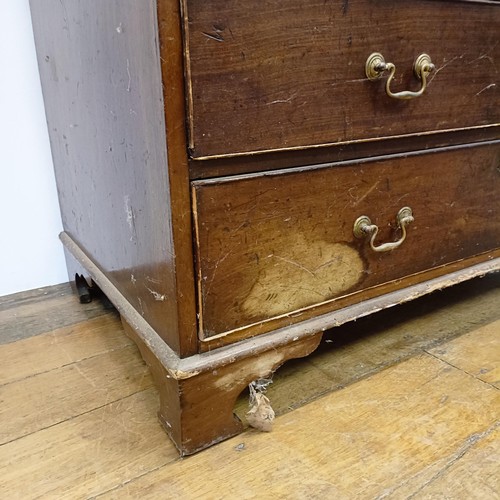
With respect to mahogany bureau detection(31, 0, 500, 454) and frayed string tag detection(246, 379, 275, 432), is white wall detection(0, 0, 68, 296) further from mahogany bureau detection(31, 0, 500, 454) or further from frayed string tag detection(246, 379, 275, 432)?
frayed string tag detection(246, 379, 275, 432)

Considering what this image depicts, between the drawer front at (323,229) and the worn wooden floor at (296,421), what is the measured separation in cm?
17

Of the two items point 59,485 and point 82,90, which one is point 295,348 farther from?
point 82,90

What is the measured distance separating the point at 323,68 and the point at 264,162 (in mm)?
150

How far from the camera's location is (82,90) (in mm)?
858

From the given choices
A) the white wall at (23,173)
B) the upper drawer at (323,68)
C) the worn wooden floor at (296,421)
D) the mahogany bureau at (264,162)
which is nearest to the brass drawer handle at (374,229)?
the mahogany bureau at (264,162)

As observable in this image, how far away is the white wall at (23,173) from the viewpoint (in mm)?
1112

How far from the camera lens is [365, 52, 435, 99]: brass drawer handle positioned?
701mm

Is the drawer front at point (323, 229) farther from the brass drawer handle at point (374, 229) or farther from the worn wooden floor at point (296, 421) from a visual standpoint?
the worn wooden floor at point (296, 421)

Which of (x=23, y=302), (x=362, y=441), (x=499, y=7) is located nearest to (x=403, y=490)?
(x=362, y=441)

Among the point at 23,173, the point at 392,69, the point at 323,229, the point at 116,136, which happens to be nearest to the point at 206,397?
the point at 323,229

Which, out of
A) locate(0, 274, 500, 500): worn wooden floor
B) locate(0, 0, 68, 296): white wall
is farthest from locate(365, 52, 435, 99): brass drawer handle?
locate(0, 0, 68, 296): white wall

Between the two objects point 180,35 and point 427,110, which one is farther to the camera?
point 427,110

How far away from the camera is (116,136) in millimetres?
751

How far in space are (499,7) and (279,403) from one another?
0.75 meters
